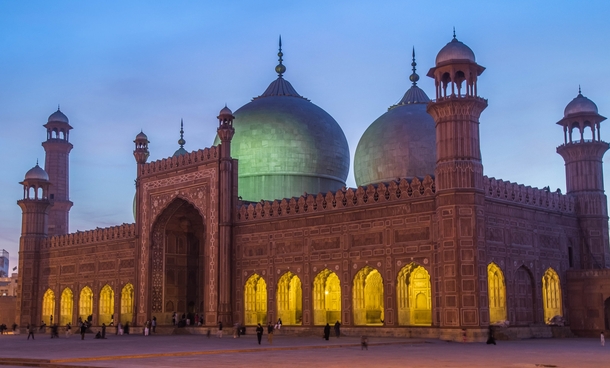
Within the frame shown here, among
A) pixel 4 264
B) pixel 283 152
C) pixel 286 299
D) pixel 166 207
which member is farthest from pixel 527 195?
pixel 4 264

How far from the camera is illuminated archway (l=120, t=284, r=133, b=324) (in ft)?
93.5

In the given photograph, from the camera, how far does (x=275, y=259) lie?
2314cm

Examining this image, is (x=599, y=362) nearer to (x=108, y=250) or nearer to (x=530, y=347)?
(x=530, y=347)

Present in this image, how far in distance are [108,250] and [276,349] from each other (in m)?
15.2

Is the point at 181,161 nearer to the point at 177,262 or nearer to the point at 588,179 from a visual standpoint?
the point at 177,262

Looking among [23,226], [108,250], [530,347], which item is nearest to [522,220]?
[530,347]

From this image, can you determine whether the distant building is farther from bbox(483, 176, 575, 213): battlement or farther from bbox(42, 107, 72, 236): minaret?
bbox(483, 176, 575, 213): battlement

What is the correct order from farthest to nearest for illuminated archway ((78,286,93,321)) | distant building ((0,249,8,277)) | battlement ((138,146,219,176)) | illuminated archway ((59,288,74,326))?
distant building ((0,249,8,277)), illuminated archway ((59,288,74,326)), illuminated archway ((78,286,93,321)), battlement ((138,146,219,176))

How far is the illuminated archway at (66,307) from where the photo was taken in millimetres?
31141

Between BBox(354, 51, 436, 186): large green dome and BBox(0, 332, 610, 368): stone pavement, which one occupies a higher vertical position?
BBox(354, 51, 436, 186): large green dome

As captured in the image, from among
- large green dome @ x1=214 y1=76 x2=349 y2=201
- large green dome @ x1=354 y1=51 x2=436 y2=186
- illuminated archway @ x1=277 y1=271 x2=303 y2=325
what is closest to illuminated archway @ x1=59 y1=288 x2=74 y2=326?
large green dome @ x1=214 y1=76 x2=349 y2=201

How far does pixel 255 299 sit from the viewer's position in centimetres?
2414

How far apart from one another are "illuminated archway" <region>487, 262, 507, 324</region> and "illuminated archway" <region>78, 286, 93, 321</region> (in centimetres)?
1690

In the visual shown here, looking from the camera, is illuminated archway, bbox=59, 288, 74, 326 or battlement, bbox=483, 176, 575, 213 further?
illuminated archway, bbox=59, 288, 74, 326
